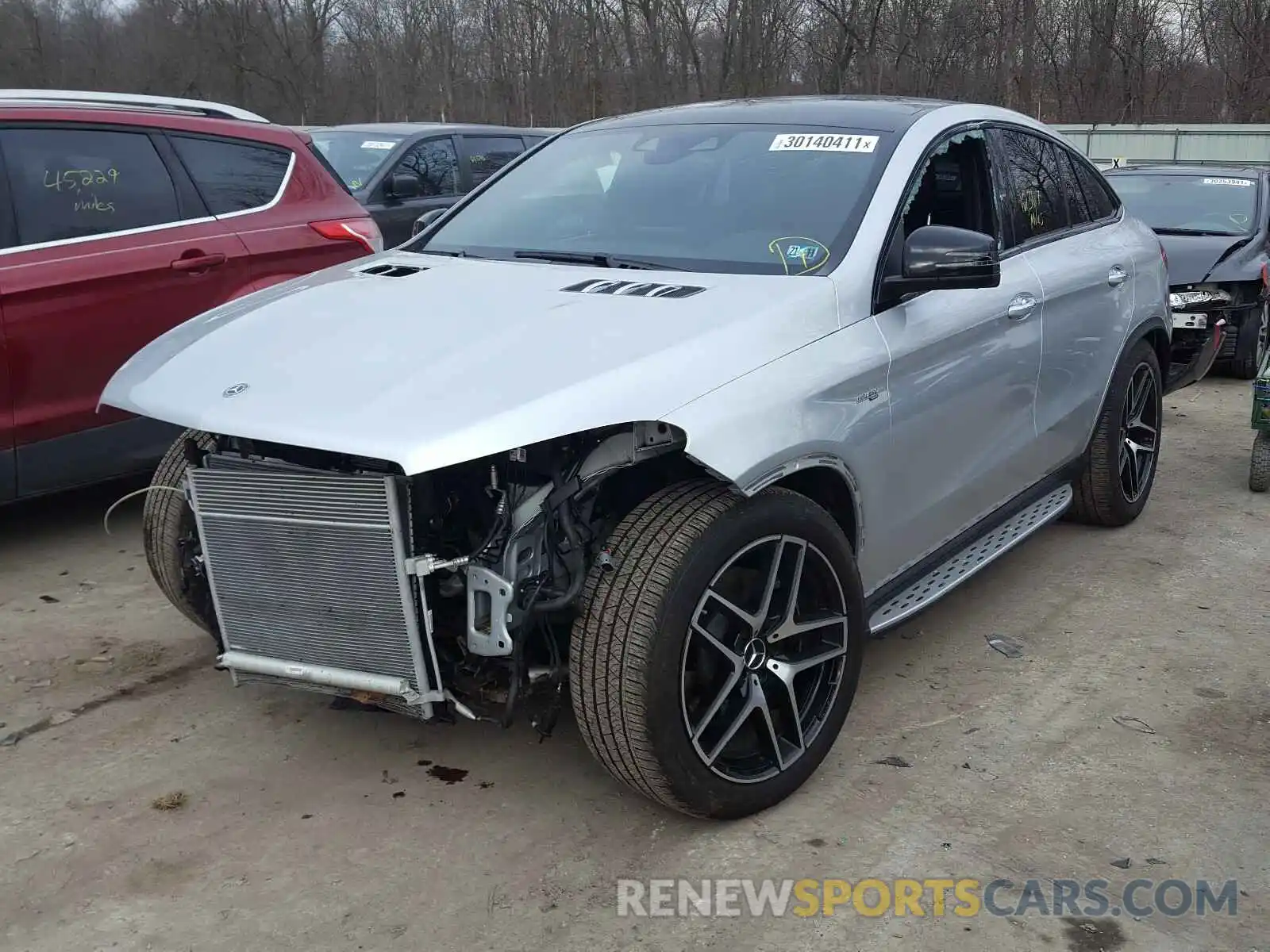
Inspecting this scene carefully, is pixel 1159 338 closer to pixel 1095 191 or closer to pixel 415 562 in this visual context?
pixel 1095 191

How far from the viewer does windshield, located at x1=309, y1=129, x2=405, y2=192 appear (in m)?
9.74

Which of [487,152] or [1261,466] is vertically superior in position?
[487,152]

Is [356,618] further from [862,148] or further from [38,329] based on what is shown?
[38,329]

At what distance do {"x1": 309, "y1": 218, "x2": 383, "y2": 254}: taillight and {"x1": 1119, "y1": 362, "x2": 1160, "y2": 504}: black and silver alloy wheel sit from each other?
142 inches

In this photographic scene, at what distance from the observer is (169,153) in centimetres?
554

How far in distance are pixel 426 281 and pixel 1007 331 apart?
195cm

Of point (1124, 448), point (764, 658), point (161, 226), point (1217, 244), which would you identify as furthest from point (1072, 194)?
point (1217, 244)

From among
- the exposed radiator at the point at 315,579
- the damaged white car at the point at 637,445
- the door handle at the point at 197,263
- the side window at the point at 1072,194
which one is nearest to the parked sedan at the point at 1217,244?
the side window at the point at 1072,194

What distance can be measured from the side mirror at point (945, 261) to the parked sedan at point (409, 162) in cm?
634

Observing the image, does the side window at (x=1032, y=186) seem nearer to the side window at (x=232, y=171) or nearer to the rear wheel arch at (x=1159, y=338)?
the rear wheel arch at (x=1159, y=338)

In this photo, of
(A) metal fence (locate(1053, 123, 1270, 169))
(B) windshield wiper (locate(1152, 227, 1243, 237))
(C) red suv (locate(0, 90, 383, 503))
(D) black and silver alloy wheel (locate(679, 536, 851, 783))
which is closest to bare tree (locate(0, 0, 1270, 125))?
(A) metal fence (locate(1053, 123, 1270, 169))

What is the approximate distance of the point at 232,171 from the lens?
580cm

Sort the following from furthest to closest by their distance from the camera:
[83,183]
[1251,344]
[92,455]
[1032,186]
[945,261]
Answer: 1. [1251,344]
2. [83,183]
3. [92,455]
4. [1032,186]
5. [945,261]

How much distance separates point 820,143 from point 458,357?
5.33ft
